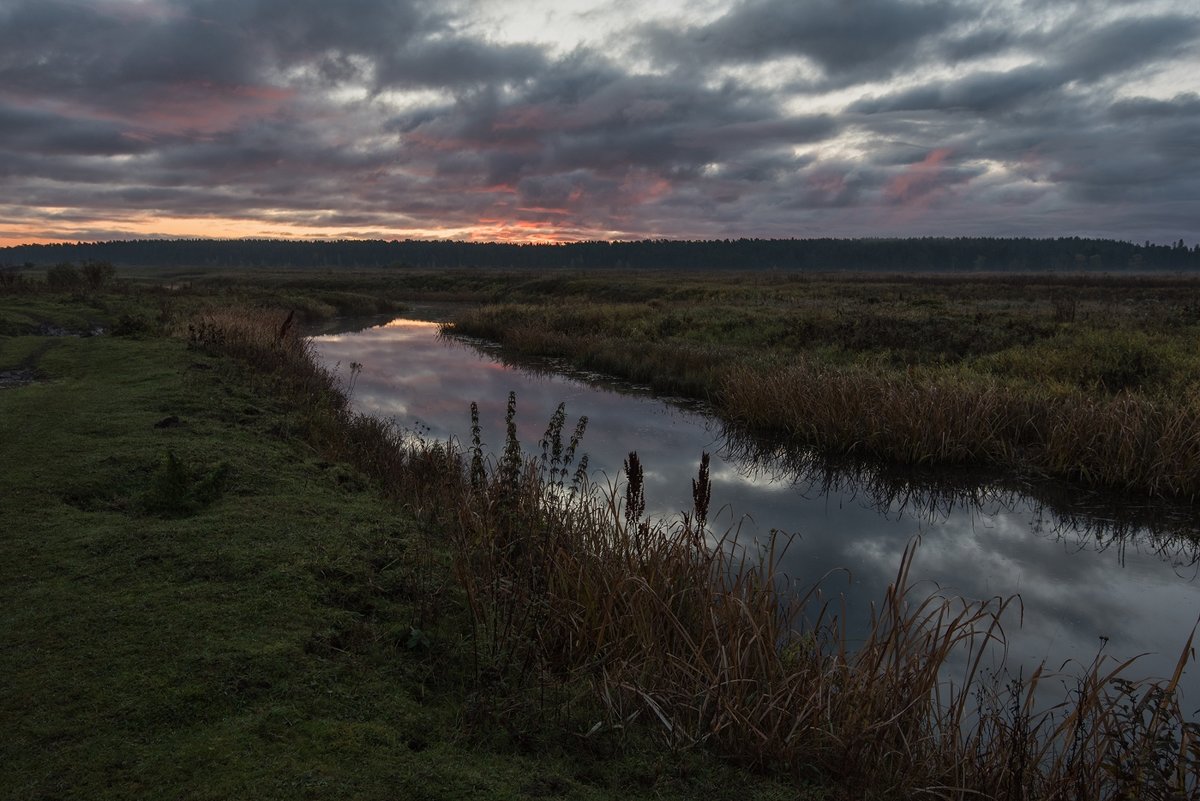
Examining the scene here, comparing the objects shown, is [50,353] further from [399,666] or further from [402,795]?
[402,795]

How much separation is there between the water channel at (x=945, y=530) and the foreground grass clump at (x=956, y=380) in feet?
2.62

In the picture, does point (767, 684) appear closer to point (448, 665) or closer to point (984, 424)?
point (448, 665)

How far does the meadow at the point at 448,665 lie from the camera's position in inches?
146

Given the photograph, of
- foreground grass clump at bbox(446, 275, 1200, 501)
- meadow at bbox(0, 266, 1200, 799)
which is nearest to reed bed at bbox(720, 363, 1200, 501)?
foreground grass clump at bbox(446, 275, 1200, 501)

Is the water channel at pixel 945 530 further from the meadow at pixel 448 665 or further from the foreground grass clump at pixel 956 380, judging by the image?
the foreground grass clump at pixel 956 380

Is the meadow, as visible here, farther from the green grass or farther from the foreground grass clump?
the foreground grass clump

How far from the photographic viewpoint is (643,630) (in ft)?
18.2

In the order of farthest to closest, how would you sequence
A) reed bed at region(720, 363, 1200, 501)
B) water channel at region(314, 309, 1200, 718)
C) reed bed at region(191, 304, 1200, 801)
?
1. reed bed at region(720, 363, 1200, 501)
2. water channel at region(314, 309, 1200, 718)
3. reed bed at region(191, 304, 1200, 801)

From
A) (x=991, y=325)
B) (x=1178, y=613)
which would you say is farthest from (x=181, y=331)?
(x=991, y=325)

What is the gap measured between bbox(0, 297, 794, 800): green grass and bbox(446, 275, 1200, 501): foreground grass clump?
11.2 m

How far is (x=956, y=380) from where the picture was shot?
16.7 meters

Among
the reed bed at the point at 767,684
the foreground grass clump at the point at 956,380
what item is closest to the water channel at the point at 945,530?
the reed bed at the point at 767,684

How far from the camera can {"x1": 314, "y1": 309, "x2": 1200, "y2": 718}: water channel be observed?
26.4 feet

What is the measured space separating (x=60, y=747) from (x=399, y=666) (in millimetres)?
1821
